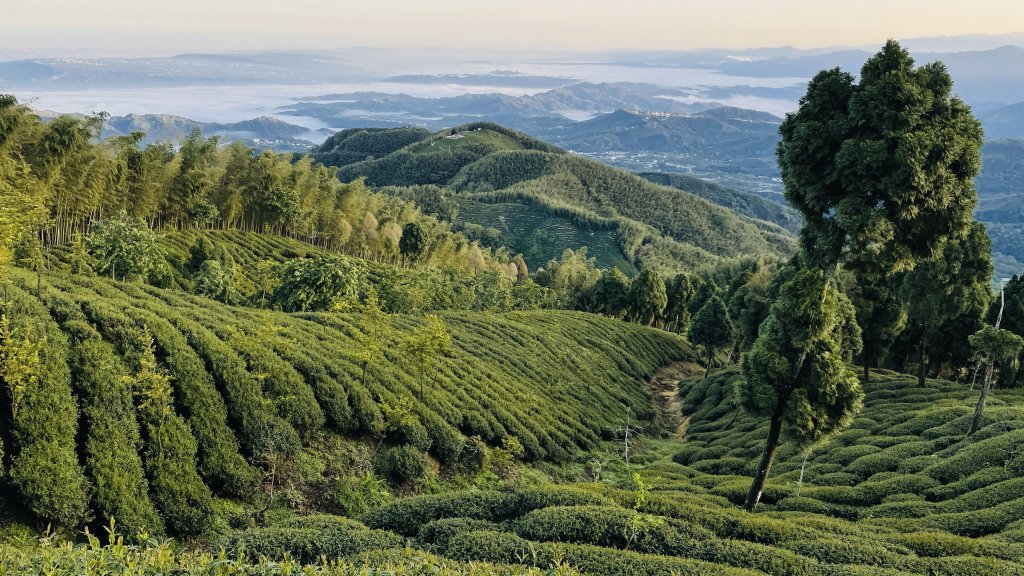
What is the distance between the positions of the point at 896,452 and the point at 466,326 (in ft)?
78.6

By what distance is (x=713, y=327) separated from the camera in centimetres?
5169

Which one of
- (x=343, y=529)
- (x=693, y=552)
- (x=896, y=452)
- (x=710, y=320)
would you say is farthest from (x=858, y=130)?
(x=710, y=320)

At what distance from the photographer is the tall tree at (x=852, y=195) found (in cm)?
1432

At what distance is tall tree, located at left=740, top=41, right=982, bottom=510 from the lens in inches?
564

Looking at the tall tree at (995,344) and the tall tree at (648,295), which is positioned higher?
the tall tree at (995,344)

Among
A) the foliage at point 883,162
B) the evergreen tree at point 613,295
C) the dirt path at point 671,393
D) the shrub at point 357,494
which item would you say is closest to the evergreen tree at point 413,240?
the evergreen tree at point 613,295

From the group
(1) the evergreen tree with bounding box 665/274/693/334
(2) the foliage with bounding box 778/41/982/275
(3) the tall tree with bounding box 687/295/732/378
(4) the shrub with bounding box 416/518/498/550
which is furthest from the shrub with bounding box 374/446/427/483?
(1) the evergreen tree with bounding box 665/274/693/334

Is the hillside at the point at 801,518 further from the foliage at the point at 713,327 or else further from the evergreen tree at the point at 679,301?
the evergreen tree at the point at 679,301

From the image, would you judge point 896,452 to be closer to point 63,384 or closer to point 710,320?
point 63,384

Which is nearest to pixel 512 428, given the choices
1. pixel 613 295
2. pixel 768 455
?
pixel 768 455

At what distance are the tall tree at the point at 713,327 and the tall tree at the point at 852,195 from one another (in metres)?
36.0

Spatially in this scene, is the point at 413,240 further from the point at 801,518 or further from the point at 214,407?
the point at 801,518

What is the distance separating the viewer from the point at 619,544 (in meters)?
12.4

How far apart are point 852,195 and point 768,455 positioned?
7.14 m
